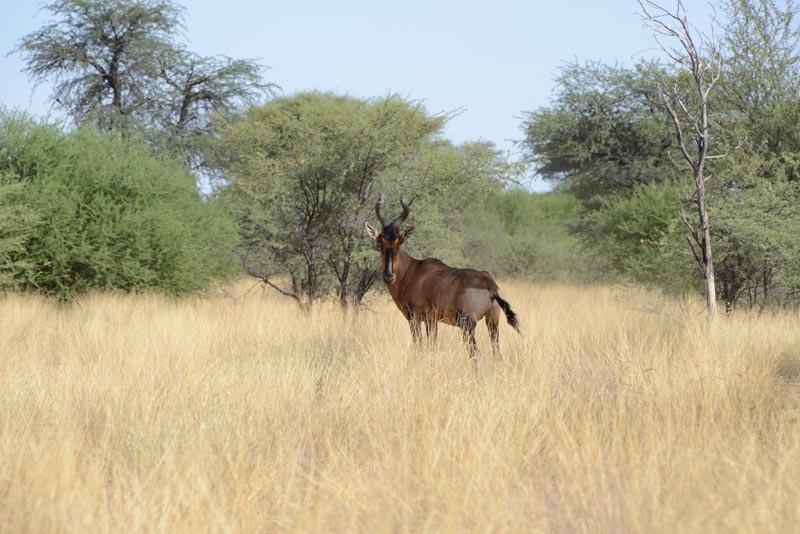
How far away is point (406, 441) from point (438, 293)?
11.0 feet

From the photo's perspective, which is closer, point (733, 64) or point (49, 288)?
point (49, 288)

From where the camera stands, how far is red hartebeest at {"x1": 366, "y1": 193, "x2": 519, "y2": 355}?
7.26 meters

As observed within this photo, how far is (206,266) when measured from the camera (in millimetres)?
15953

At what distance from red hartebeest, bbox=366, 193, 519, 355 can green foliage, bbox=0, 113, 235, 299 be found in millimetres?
7495

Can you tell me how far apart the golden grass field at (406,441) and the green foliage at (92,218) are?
234 inches

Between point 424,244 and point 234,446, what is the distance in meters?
8.42

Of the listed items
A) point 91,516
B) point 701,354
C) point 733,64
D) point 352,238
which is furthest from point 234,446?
point 733,64

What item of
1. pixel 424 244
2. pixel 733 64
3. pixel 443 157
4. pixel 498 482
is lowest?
pixel 498 482

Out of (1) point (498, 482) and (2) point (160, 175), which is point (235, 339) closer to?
(1) point (498, 482)

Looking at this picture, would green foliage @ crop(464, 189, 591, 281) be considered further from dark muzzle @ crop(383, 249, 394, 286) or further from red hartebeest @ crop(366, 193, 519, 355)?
dark muzzle @ crop(383, 249, 394, 286)

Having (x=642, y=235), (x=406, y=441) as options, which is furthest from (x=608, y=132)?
(x=406, y=441)

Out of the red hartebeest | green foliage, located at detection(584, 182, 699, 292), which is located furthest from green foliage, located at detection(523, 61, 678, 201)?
the red hartebeest

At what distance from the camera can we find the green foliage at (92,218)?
13547mm

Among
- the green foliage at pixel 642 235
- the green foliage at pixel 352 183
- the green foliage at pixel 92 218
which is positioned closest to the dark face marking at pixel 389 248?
the green foliage at pixel 352 183
